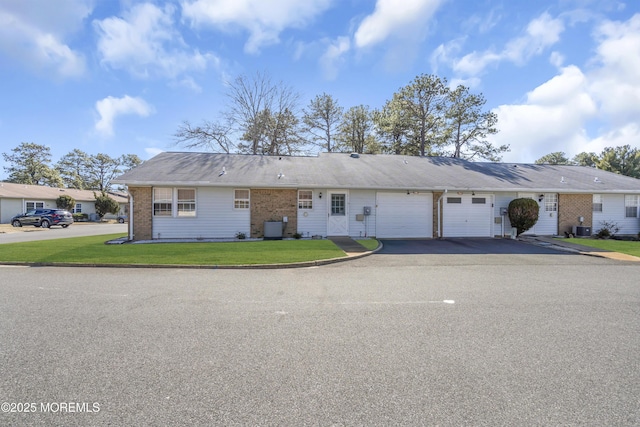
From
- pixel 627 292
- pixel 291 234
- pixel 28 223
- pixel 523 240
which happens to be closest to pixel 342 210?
pixel 291 234

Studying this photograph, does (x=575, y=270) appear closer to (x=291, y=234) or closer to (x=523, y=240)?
(x=523, y=240)

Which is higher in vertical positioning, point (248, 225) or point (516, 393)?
point (248, 225)

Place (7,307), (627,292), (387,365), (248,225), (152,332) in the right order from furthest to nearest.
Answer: (248,225) < (627,292) < (7,307) < (152,332) < (387,365)

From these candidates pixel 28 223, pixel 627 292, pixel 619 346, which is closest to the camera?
pixel 619 346

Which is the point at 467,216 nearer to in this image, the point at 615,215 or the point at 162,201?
the point at 615,215

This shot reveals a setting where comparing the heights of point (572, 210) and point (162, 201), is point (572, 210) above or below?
below

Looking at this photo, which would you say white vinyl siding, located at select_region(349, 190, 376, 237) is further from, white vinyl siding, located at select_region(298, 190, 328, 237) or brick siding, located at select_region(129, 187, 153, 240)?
brick siding, located at select_region(129, 187, 153, 240)

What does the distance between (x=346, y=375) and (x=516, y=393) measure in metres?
1.53

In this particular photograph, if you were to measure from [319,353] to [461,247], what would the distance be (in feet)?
37.2

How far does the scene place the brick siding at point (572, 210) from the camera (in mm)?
16750

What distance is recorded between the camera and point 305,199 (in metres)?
15.4

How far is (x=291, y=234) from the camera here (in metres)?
15.2

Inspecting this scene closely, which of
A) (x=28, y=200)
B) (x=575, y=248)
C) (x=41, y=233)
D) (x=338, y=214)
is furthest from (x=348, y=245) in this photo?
(x=28, y=200)

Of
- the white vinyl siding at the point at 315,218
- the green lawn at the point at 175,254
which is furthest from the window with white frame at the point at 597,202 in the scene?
the green lawn at the point at 175,254
